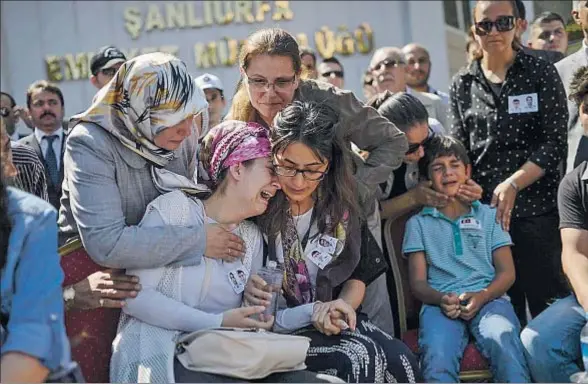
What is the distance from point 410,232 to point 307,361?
1.32 meters

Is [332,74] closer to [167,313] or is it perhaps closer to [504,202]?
[504,202]

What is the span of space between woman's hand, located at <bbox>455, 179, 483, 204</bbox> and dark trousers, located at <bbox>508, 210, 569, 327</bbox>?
1.26 feet

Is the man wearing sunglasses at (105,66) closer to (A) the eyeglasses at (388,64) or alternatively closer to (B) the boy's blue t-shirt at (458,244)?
(A) the eyeglasses at (388,64)

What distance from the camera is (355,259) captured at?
351 cm

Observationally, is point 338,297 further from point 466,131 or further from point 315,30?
point 315,30

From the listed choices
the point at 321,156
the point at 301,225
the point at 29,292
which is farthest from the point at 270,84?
the point at 29,292

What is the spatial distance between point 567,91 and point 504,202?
Result: 95cm

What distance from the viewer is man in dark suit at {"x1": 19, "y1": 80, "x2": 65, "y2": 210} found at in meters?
6.38

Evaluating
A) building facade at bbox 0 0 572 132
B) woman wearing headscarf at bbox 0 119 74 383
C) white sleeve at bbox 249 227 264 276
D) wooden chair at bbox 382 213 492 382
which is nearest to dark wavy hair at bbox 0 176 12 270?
woman wearing headscarf at bbox 0 119 74 383

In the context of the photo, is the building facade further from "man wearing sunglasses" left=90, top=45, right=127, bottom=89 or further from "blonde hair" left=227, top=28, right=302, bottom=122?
"blonde hair" left=227, top=28, right=302, bottom=122

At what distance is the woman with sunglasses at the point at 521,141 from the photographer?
14.9ft

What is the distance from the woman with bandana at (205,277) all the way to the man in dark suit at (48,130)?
3009 mm

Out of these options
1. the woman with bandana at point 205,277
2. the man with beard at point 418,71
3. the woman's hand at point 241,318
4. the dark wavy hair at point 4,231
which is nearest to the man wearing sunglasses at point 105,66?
the man with beard at point 418,71

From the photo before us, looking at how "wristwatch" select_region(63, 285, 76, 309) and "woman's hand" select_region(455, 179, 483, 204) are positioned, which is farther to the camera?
"woman's hand" select_region(455, 179, 483, 204)
